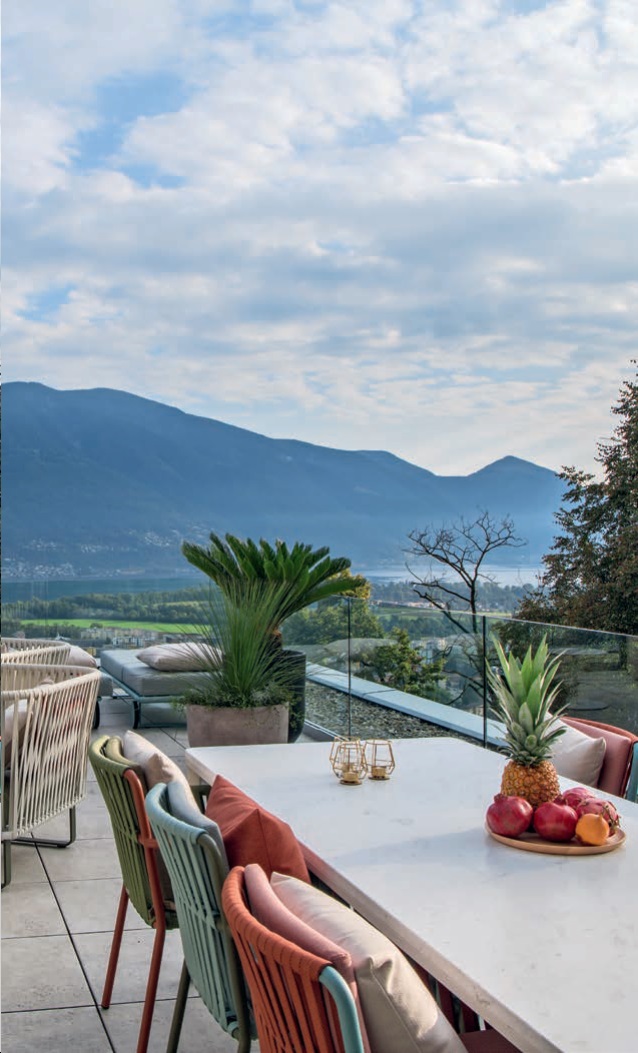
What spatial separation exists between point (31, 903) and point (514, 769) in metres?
2.31

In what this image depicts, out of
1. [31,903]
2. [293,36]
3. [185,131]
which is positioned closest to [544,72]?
[293,36]

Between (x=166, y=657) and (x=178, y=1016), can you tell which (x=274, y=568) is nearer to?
(x=166, y=657)

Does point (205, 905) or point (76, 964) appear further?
point (76, 964)

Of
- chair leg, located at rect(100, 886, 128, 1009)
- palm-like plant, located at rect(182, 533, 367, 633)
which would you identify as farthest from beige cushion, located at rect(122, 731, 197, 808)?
palm-like plant, located at rect(182, 533, 367, 633)

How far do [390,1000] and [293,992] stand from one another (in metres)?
0.14

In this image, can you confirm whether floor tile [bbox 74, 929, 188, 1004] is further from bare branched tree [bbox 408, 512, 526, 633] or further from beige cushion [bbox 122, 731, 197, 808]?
bare branched tree [bbox 408, 512, 526, 633]

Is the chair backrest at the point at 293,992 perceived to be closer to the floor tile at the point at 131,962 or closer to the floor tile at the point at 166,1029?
the floor tile at the point at 166,1029

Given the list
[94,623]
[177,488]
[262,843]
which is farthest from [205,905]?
[177,488]

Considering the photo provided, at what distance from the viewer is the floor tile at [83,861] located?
4.24m

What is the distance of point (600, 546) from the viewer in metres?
15.1

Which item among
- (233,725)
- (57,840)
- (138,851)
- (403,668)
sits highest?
(403,668)

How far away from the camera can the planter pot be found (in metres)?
5.15

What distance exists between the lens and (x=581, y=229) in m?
13.3

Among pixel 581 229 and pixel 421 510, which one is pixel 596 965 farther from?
pixel 421 510
